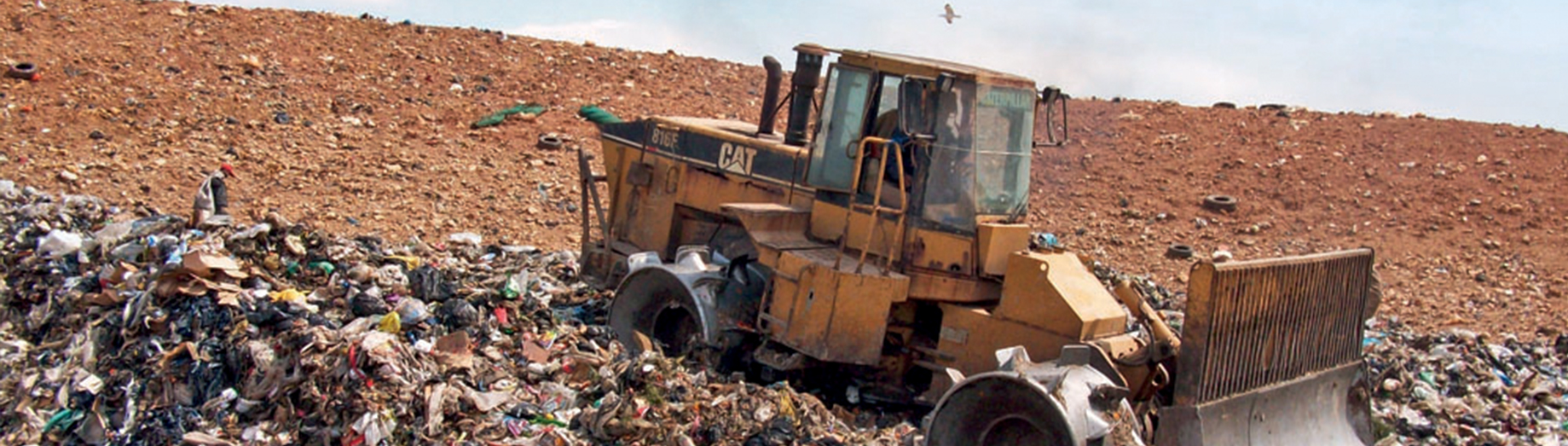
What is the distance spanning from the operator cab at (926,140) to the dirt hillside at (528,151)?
5360 mm

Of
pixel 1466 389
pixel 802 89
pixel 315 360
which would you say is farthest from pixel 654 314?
pixel 1466 389

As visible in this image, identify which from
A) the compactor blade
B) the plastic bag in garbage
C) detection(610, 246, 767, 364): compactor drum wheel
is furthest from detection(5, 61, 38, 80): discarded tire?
the compactor blade

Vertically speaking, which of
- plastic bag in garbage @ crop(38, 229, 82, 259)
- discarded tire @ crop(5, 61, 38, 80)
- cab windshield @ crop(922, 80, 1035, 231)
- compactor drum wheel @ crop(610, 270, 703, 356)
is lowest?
plastic bag in garbage @ crop(38, 229, 82, 259)

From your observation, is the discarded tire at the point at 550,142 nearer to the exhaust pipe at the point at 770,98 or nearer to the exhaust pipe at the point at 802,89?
the exhaust pipe at the point at 770,98

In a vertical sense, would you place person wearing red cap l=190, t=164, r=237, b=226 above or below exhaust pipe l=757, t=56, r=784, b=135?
below

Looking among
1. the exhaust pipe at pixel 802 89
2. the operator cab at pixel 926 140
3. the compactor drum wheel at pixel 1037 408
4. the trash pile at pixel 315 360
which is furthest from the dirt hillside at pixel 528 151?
the compactor drum wheel at pixel 1037 408

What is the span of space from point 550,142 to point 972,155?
29.1 feet

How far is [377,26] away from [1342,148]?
1184 cm

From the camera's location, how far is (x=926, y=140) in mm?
6656

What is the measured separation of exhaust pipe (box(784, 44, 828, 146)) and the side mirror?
3.12 ft

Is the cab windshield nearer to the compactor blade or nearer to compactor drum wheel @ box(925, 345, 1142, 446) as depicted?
compactor drum wheel @ box(925, 345, 1142, 446)

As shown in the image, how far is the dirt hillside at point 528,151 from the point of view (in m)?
12.3

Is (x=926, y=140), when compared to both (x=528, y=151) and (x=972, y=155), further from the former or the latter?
(x=528, y=151)

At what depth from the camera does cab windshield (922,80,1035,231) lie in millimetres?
6727
